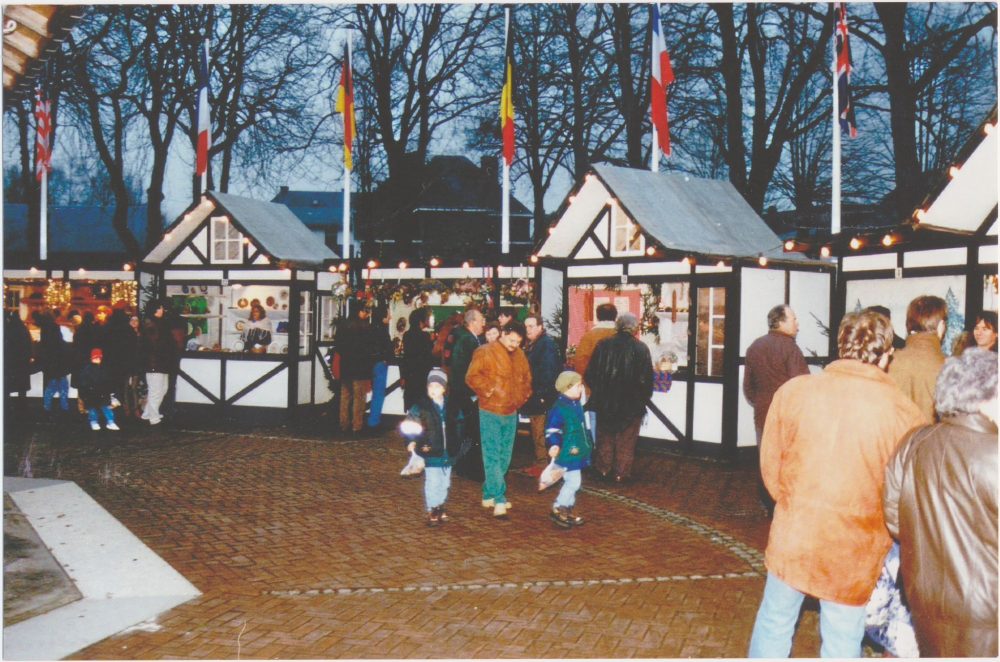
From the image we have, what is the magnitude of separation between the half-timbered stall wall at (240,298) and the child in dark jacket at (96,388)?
227 centimetres

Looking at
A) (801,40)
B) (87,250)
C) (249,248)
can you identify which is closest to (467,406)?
(249,248)

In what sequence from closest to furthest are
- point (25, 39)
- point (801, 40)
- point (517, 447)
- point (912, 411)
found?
1. point (912, 411)
2. point (25, 39)
3. point (517, 447)
4. point (801, 40)

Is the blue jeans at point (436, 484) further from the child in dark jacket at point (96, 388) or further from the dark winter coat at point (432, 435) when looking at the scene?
the child in dark jacket at point (96, 388)

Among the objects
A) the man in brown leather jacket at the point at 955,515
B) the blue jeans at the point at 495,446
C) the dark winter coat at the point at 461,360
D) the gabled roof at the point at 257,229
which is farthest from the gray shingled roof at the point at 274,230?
the man in brown leather jacket at the point at 955,515

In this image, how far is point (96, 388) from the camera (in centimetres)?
1228

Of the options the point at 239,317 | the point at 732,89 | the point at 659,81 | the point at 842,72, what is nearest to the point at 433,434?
the point at 842,72

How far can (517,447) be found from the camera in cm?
1180

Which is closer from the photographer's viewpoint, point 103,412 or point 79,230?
point 103,412

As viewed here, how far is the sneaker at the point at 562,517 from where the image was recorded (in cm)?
717

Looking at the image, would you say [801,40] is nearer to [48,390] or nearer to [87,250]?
[48,390]

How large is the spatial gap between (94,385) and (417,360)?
4778 mm

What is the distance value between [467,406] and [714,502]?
2600mm

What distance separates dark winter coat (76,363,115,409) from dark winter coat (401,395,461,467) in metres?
7.16

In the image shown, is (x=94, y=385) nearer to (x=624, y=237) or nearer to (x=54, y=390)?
(x=54, y=390)
